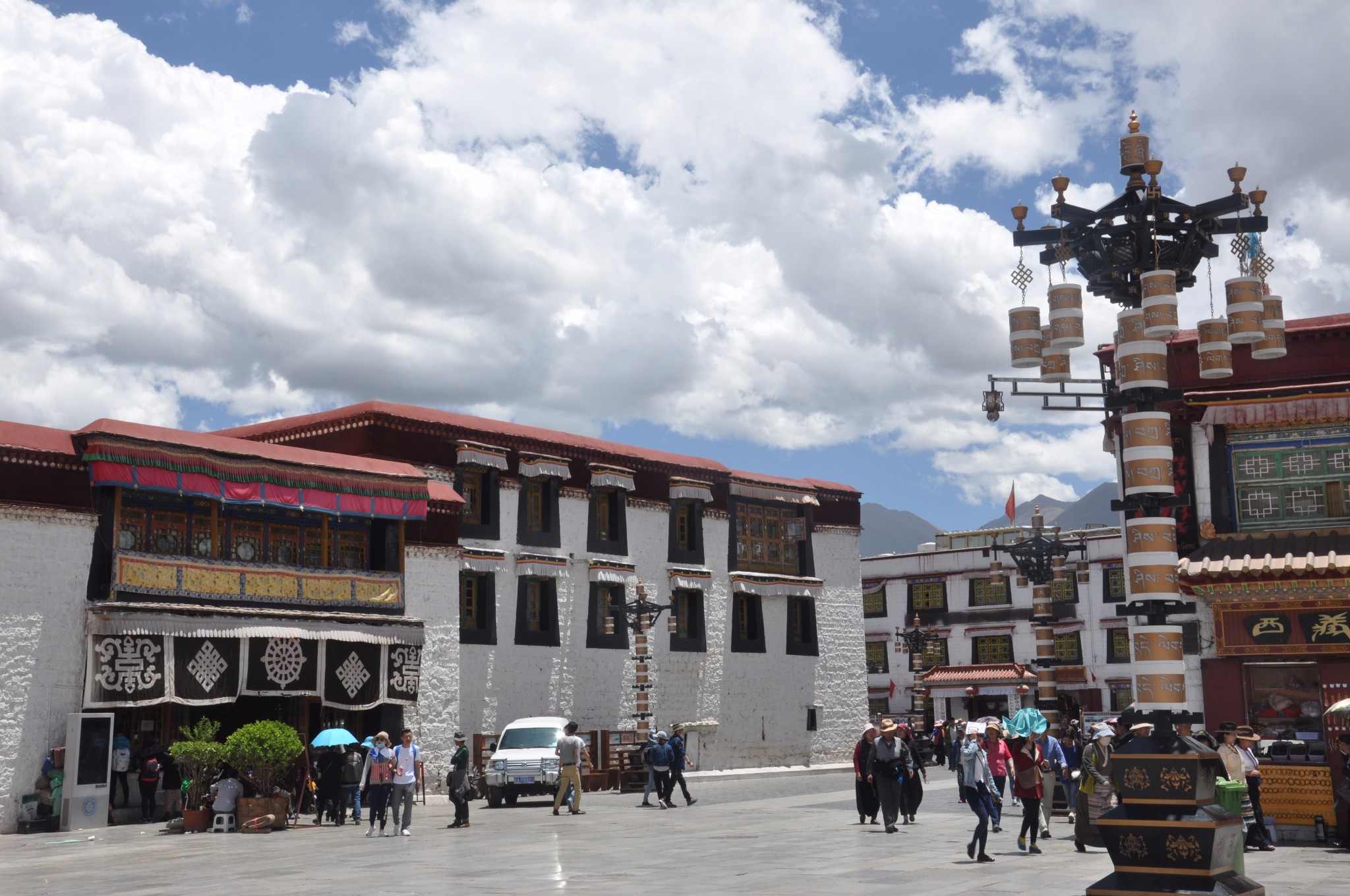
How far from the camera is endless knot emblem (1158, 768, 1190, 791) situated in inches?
400

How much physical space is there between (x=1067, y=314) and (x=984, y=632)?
45492 millimetres

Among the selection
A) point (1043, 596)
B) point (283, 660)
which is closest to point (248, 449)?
point (283, 660)

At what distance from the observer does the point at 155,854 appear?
63.0 ft

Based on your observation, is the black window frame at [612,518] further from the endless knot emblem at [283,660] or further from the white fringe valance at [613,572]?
the endless knot emblem at [283,660]

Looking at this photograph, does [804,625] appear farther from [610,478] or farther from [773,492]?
[610,478]

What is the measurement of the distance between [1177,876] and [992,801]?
7659 millimetres

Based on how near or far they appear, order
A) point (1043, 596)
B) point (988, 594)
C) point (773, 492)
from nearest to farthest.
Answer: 1. point (1043, 596)
2. point (773, 492)
3. point (988, 594)

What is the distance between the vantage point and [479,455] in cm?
3412

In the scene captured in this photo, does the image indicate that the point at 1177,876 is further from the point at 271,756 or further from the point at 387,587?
the point at 387,587

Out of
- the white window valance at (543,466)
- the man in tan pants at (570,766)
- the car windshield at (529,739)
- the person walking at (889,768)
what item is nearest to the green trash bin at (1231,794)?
the person walking at (889,768)

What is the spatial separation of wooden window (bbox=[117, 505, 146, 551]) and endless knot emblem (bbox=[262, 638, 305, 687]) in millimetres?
3245

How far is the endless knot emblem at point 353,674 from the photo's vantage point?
28.8 m

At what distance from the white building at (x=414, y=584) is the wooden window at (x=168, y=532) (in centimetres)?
5

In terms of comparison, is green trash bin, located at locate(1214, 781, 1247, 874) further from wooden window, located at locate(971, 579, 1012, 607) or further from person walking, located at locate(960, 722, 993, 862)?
wooden window, located at locate(971, 579, 1012, 607)
